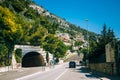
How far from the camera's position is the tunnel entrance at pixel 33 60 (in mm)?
102938

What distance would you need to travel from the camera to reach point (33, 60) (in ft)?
344

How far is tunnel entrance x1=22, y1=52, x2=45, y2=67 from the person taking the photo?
10294 cm

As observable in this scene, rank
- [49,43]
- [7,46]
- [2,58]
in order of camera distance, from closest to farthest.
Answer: [2,58] < [7,46] < [49,43]

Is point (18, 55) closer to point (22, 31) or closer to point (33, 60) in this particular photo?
point (22, 31)

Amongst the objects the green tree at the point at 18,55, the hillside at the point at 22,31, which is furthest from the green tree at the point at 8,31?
the green tree at the point at 18,55

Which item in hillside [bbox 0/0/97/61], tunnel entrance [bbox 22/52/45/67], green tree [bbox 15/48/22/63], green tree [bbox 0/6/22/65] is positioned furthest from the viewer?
tunnel entrance [bbox 22/52/45/67]

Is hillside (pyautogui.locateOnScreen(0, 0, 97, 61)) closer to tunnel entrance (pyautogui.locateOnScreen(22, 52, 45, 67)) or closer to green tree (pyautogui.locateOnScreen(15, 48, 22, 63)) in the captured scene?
green tree (pyautogui.locateOnScreen(15, 48, 22, 63))

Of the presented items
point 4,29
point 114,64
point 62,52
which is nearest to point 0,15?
point 4,29

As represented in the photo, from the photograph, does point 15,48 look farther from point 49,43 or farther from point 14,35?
point 49,43

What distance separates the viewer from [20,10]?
14938 cm

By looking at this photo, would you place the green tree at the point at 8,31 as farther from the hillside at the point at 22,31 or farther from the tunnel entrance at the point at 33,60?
the tunnel entrance at the point at 33,60

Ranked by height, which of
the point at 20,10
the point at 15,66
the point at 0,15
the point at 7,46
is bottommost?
the point at 15,66

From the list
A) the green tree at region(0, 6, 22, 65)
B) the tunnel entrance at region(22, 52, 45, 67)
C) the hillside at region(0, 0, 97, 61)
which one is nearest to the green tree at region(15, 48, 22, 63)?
the hillside at region(0, 0, 97, 61)

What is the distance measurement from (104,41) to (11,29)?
119 ft
